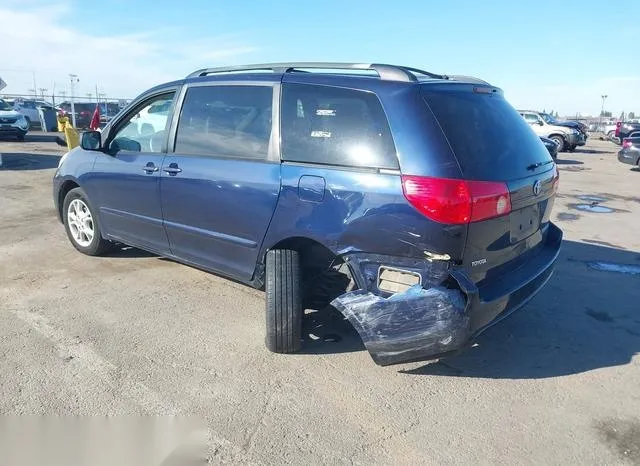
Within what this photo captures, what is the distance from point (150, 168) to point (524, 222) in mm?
3084

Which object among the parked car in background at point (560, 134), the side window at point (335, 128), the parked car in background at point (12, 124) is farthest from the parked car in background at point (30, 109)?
the side window at point (335, 128)

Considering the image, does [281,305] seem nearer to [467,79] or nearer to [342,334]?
[342,334]

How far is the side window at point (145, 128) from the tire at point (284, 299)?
1.80 meters

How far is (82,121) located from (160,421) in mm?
29424

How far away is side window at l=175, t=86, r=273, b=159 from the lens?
3838 mm

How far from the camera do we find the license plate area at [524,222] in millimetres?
3352

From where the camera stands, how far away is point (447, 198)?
2945mm

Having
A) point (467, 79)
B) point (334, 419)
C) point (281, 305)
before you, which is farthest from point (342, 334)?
point (467, 79)

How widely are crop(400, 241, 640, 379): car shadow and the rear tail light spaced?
983 mm

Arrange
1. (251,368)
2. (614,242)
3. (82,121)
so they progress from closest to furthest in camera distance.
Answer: (251,368)
(614,242)
(82,121)

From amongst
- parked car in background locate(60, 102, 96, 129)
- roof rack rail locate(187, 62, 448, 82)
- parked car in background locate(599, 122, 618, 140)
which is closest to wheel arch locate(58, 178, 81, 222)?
roof rack rail locate(187, 62, 448, 82)

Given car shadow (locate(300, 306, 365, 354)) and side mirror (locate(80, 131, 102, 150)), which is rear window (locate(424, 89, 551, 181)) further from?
side mirror (locate(80, 131, 102, 150))

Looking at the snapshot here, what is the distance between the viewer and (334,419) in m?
2.96

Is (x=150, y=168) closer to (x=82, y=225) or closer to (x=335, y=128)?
(x=82, y=225)
